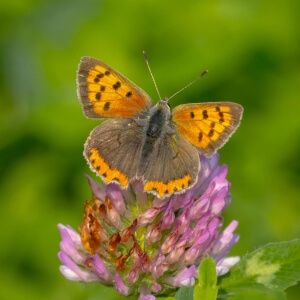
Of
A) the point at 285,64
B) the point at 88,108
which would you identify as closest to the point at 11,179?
the point at 285,64

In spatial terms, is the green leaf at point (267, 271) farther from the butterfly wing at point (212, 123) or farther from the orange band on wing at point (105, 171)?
the orange band on wing at point (105, 171)

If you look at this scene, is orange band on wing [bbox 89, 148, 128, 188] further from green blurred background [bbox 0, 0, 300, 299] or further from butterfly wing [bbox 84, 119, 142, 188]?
green blurred background [bbox 0, 0, 300, 299]

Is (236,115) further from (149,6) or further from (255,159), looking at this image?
(149,6)

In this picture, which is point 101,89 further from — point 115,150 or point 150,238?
point 150,238

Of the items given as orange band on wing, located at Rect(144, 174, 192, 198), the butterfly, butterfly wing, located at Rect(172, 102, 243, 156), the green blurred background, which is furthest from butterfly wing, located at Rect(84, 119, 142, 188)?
the green blurred background

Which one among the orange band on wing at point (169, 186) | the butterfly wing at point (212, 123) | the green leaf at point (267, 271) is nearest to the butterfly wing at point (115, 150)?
the orange band on wing at point (169, 186)

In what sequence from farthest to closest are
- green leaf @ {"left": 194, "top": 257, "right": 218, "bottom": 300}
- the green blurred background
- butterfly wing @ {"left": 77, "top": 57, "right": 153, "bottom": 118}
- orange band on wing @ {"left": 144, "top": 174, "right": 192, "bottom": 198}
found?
the green blurred background
butterfly wing @ {"left": 77, "top": 57, "right": 153, "bottom": 118}
orange band on wing @ {"left": 144, "top": 174, "right": 192, "bottom": 198}
green leaf @ {"left": 194, "top": 257, "right": 218, "bottom": 300}
